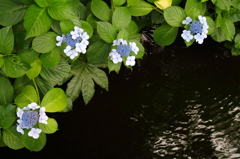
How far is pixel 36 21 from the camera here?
106 cm

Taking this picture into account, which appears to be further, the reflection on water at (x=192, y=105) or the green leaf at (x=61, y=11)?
the reflection on water at (x=192, y=105)

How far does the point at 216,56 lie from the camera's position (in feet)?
7.32

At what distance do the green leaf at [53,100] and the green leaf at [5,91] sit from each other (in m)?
0.17

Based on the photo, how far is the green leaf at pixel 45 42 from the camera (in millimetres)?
1120

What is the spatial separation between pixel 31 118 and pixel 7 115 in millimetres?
157

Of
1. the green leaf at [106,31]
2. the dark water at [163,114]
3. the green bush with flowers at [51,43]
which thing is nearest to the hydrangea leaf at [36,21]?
the green bush with flowers at [51,43]

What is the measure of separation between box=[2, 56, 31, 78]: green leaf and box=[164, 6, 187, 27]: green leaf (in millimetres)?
671

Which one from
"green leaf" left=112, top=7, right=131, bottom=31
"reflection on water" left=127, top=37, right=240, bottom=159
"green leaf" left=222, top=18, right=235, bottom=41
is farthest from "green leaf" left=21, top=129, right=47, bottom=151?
"green leaf" left=222, top=18, right=235, bottom=41

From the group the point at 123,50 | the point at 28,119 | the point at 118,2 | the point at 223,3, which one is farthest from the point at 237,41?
the point at 28,119

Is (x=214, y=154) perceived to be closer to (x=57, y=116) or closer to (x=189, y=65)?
(x=189, y=65)

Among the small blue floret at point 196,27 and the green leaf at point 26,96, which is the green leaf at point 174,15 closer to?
the small blue floret at point 196,27

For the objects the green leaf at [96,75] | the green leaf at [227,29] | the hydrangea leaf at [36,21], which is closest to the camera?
the hydrangea leaf at [36,21]

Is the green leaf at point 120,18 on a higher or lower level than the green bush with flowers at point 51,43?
higher

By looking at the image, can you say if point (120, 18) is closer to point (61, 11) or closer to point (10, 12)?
point (61, 11)
